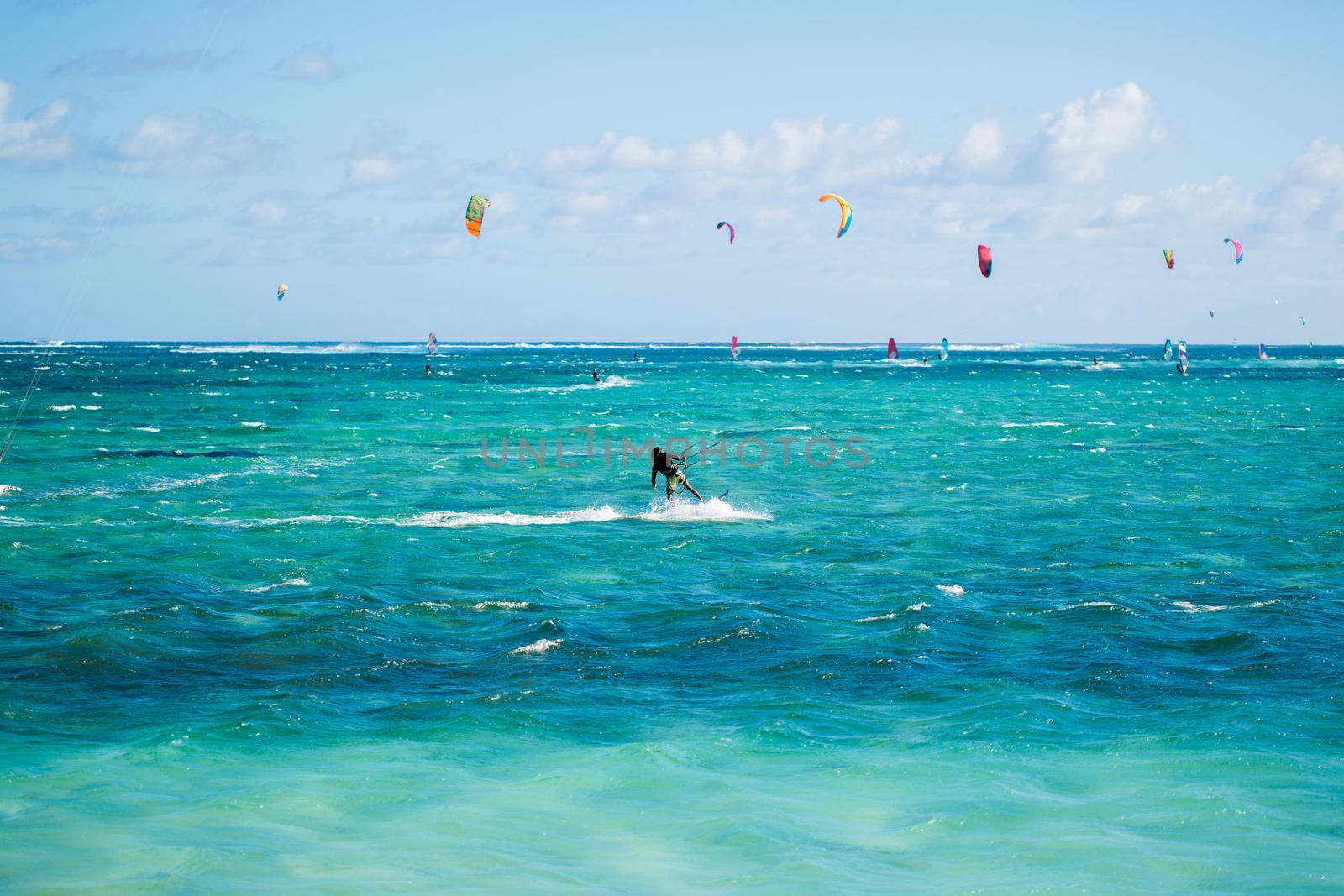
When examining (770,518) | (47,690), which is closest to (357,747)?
(47,690)

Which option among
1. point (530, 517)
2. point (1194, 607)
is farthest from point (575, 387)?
point (1194, 607)

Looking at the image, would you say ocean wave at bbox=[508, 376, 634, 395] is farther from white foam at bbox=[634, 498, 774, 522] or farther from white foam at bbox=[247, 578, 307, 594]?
white foam at bbox=[247, 578, 307, 594]

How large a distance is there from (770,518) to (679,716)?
14037 mm

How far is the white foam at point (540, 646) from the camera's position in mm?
14438

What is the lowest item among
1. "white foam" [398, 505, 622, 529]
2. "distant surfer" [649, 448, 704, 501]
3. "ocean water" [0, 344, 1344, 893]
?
"ocean water" [0, 344, 1344, 893]

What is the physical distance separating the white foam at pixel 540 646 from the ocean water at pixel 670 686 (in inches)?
3.1

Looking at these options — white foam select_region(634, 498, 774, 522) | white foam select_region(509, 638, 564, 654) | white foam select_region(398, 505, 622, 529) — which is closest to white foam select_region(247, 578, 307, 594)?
white foam select_region(509, 638, 564, 654)

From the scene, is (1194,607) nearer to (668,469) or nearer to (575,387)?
(668,469)

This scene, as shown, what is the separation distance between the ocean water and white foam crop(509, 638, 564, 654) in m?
0.08

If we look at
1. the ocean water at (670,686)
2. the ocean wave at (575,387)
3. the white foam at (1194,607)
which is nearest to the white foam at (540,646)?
the ocean water at (670,686)

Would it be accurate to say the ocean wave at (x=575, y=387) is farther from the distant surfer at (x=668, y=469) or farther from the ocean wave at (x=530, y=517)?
the distant surfer at (x=668, y=469)

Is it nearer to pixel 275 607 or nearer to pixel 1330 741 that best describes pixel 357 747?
pixel 275 607

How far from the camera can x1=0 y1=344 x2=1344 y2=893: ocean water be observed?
8859mm

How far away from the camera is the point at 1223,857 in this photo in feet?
28.7
